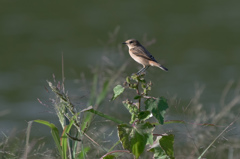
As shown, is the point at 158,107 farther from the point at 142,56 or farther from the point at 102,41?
the point at 102,41

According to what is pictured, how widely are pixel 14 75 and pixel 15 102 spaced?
49.0 inches

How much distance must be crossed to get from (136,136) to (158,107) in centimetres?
17

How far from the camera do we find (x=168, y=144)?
292 centimetres

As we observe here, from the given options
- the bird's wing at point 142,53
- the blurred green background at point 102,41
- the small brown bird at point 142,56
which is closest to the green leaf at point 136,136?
the small brown bird at point 142,56

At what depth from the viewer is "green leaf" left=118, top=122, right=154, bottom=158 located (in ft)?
9.41

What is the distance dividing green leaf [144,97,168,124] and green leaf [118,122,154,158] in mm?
66

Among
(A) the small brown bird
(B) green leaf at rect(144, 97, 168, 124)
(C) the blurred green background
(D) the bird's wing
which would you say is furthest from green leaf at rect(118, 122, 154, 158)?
(C) the blurred green background

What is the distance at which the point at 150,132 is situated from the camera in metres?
2.86

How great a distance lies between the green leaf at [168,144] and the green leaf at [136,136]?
86 mm

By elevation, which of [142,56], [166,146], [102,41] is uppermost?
[142,56]

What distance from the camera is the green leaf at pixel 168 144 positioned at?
2914 mm

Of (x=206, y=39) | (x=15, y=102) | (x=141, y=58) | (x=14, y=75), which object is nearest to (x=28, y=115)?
(x=15, y=102)

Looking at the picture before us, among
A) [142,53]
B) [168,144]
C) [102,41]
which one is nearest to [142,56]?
[142,53]

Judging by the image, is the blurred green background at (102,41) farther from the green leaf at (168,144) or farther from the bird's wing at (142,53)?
the green leaf at (168,144)
